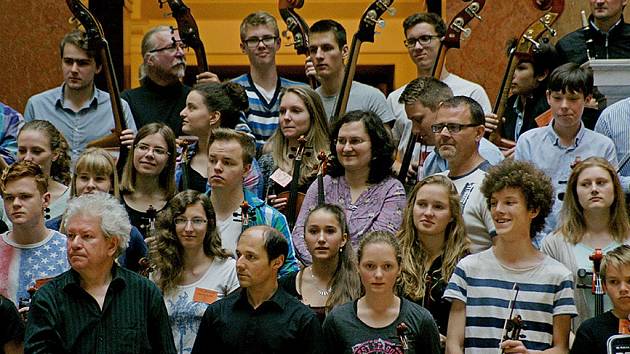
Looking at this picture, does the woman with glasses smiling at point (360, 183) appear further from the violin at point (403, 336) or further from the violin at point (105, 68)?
the violin at point (105, 68)

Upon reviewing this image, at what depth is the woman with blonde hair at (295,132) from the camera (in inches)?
306

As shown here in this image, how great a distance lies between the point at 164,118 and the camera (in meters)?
8.48

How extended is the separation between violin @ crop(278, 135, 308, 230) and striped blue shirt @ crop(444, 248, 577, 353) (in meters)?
1.37

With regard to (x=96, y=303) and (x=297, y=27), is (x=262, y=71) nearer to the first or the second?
(x=297, y=27)

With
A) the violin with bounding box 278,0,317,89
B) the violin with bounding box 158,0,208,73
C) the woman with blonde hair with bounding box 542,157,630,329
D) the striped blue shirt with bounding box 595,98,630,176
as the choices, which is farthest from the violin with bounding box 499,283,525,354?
the violin with bounding box 158,0,208,73

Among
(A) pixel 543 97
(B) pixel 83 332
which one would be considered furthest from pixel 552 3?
(B) pixel 83 332

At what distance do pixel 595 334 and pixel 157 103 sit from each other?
343 cm

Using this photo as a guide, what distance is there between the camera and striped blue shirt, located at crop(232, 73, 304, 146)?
27.8ft

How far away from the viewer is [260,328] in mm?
6109

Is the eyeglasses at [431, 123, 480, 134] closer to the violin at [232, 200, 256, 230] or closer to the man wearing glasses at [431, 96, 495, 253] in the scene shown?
the man wearing glasses at [431, 96, 495, 253]

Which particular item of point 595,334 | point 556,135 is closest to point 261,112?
point 556,135

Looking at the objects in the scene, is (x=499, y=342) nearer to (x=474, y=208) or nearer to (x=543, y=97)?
(x=474, y=208)

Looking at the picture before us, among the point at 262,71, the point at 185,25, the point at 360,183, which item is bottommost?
the point at 360,183

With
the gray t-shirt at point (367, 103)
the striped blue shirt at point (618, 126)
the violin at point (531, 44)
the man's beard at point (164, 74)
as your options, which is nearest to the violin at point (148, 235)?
the man's beard at point (164, 74)
